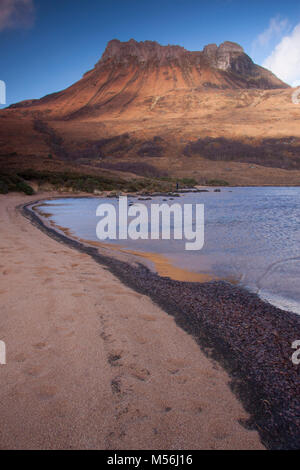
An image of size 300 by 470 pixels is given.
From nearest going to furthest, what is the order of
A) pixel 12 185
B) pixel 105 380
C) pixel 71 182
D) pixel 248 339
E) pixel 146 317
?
pixel 105 380 < pixel 248 339 < pixel 146 317 < pixel 12 185 < pixel 71 182

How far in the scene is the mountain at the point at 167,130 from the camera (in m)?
62.8

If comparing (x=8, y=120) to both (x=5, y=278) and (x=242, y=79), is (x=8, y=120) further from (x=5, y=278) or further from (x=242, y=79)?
(x=242, y=79)

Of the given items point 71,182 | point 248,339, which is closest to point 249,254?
point 248,339

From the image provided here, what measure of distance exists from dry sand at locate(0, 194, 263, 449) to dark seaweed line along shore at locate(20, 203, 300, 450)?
0.15m

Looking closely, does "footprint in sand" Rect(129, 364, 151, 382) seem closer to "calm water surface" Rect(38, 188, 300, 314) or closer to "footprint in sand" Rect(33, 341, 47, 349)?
"footprint in sand" Rect(33, 341, 47, 349)

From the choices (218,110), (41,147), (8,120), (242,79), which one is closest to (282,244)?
(41,147)

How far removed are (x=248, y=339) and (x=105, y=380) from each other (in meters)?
1.68

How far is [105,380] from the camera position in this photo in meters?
2.54

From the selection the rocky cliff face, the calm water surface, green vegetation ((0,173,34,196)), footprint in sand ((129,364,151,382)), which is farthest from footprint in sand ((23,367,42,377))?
the rocky cliff face

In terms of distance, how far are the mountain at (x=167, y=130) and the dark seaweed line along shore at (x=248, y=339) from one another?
136ft

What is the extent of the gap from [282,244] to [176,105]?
A: 105 m

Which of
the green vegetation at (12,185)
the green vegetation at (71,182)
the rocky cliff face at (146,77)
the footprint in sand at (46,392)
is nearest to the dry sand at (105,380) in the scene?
the footprint in sand at (46,392)

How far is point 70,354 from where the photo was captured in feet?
9.43

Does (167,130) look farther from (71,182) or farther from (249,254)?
(249,254)
